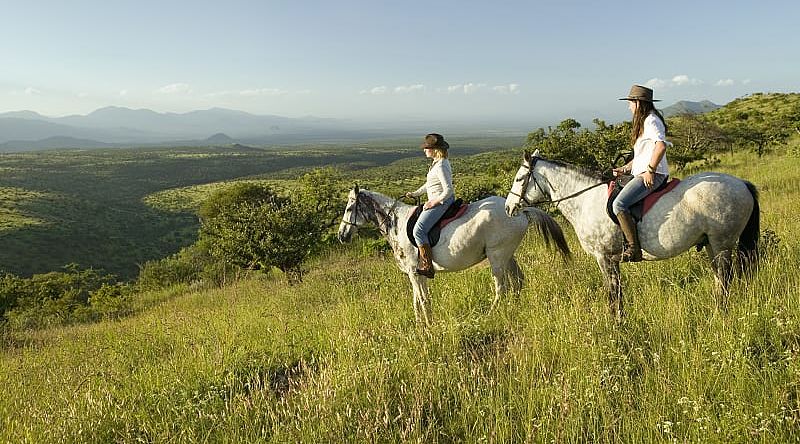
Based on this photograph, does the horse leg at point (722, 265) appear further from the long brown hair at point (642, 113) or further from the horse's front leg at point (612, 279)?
the long brown hair at point (642, 113)

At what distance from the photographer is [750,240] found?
4.94 m

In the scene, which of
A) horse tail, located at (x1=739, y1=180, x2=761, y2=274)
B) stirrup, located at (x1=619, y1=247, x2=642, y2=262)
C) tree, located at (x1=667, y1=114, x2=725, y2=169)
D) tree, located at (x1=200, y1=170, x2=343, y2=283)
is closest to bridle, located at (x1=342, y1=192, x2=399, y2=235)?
stirrup, located at (x1=619, y1=247, x2=642, y2=262)

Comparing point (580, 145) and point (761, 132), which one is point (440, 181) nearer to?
point (580, 145)

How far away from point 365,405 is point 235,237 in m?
11.3

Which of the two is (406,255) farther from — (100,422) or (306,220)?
(306,220)

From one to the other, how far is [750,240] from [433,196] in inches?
145

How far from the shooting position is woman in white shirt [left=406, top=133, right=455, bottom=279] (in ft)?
20.2

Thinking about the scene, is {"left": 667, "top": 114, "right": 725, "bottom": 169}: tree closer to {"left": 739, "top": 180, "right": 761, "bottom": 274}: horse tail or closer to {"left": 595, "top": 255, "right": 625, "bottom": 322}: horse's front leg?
{"left": 739, "top": 180, "right": 761, "bottom": 274}: horse tail

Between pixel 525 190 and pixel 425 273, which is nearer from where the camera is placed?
pixel 525 190

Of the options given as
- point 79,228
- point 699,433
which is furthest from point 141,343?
point 79,228

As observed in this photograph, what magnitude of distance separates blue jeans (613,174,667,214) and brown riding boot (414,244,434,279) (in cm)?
242

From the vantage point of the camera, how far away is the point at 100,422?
12.1ft

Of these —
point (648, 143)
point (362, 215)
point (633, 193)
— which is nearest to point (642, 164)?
point (648, 143)

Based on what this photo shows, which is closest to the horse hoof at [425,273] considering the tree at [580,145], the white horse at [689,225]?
the white horse at [689,225]
